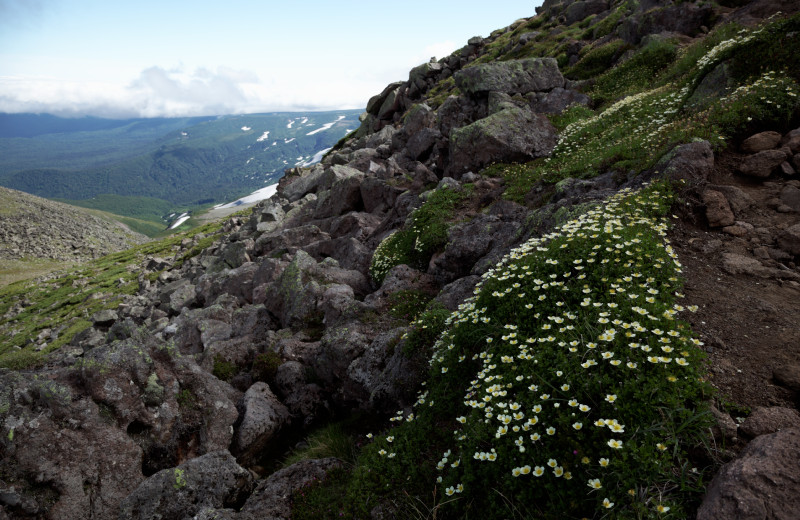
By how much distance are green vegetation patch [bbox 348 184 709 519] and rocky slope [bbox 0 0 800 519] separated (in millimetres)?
54

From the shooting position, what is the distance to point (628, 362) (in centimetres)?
560

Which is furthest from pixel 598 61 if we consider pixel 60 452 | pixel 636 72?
pixel 60 452

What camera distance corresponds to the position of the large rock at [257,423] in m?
10.5

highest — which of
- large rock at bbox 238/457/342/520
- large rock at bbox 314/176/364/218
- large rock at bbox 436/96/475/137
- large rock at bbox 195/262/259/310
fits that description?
large rock at bbox 436/96/475/137

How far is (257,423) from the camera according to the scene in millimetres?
10781

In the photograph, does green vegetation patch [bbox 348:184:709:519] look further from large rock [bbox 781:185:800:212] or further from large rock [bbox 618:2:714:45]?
large rock [bbox 618:2:714:45]

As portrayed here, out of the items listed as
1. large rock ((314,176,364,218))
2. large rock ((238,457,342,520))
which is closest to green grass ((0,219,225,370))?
large rock ((314,176,364,218))

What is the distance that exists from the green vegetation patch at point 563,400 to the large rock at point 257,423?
15.9ft

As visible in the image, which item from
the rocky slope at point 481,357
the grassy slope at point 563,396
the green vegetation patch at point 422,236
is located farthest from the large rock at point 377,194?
the grassy slope at point 563,396

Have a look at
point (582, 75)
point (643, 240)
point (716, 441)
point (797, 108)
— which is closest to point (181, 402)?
point (716, 441)

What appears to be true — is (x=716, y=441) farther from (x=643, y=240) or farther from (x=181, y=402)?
(x=181, y=402)

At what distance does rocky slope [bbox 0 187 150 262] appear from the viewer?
142 m

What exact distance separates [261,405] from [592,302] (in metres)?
9.44

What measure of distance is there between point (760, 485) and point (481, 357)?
3.92 meters
